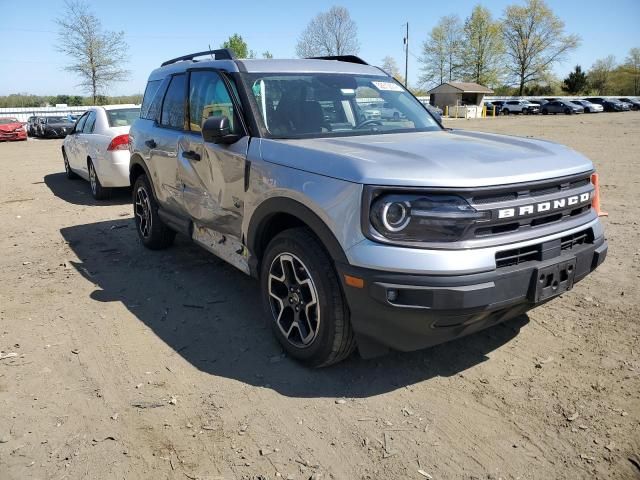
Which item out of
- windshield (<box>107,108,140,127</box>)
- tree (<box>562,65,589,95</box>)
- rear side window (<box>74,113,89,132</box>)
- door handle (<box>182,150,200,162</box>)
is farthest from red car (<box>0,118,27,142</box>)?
tree (<box>562,65,589,95</box>)

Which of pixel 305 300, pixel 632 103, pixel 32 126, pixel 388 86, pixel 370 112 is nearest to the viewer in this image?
pixel 305 300

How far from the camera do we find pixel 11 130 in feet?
94.4

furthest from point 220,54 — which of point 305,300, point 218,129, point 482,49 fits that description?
point 482,49

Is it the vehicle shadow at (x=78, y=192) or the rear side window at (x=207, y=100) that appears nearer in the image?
the rear side window at (x=207, y=100)

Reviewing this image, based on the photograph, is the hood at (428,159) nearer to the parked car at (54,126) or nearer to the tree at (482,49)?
the parked car at (54,126)

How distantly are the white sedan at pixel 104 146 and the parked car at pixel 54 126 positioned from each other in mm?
22791

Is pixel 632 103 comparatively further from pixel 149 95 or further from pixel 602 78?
pixel 149 95

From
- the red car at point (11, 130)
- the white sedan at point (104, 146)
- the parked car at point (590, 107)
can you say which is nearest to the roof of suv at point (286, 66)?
the white sedan at point (104, 146)

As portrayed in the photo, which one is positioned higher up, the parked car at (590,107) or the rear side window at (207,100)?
the parked car at (590,107)

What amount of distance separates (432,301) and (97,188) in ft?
26.6

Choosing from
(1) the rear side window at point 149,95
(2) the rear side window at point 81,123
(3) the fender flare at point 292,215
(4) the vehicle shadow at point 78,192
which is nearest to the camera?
Answer: (3) the fender flare at point 292,215

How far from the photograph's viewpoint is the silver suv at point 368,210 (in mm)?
2602

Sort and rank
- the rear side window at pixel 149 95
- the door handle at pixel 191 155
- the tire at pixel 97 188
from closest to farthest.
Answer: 1. the door handle at pixel 191 155
2. the rear side window at pixel 149 95
3. the tire at pixel 97 188

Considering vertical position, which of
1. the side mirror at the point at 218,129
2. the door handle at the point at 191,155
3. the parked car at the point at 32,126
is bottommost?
the door handle at the point at 191,155
